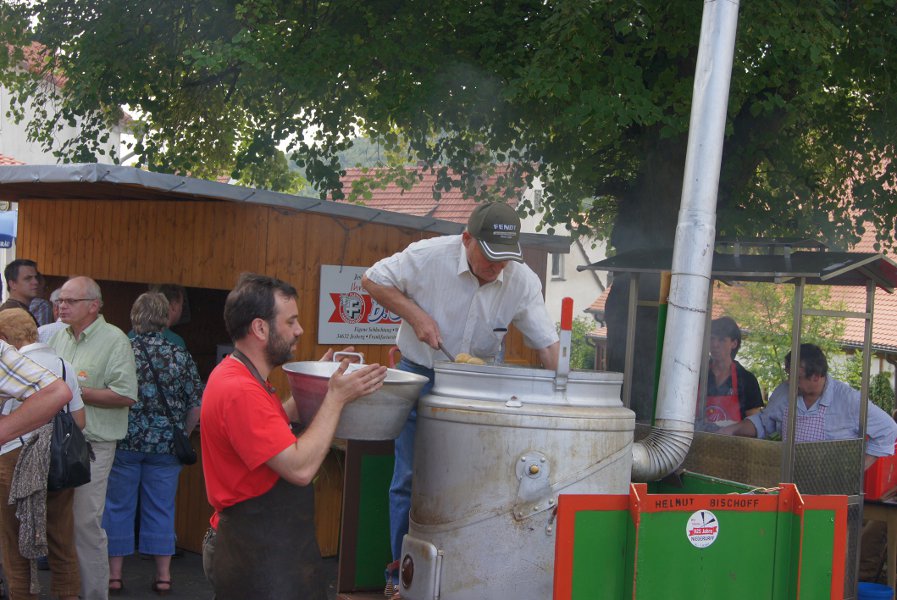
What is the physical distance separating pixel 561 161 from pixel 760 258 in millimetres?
4081

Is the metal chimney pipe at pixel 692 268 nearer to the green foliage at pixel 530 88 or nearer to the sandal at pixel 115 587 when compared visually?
the green foliage at pixel 530 88

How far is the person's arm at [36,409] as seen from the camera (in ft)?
12.8

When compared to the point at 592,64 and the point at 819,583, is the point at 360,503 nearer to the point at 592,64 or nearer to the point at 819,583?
the point at 819,583

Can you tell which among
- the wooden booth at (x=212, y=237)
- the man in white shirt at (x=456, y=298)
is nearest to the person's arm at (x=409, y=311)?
the man in white shirt at (x=456, y=298)

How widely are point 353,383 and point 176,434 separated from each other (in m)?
3.72

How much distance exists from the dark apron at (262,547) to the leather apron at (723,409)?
4563 mm

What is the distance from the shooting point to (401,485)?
404 cm

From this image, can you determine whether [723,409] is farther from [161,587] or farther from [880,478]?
[161,587]

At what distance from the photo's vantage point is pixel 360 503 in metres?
4.41

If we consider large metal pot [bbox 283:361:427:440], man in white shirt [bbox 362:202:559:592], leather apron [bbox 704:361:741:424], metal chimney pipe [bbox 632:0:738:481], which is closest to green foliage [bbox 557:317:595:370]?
leather apron [bbox 704:361:741:424]

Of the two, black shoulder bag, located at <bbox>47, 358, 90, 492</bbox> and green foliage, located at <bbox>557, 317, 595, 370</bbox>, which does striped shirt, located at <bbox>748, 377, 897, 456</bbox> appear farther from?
green foliage, located at <bbox>557, 317, 595, 370</bbox>

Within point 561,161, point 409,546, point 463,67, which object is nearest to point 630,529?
point 409,546

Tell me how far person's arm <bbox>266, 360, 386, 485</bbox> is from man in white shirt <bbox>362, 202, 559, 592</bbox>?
62cm

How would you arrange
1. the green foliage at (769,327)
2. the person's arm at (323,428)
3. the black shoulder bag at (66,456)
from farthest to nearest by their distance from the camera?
the green foliage at (769,327) < the black shoulder bag at (66,456) < the person's arm at (323,428)
